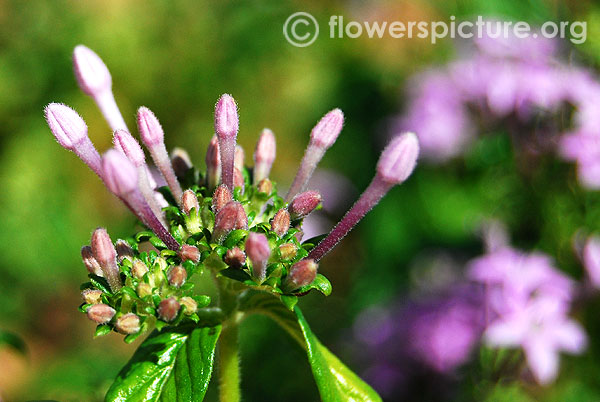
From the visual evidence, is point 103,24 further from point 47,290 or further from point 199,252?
point 199,252

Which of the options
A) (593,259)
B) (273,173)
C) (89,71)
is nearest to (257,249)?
(89,71)

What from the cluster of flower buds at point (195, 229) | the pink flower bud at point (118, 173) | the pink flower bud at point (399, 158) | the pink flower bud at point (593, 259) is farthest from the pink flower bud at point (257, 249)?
the pink flower bud at point (593, 259)

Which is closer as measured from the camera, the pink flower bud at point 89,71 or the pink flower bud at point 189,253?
the pink flower bud at point 189,253

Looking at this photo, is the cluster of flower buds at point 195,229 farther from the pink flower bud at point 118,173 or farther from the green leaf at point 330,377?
the green leaf at point 330,377

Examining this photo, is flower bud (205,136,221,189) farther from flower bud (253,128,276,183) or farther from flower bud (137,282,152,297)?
flower bud (137,282,152,297)
